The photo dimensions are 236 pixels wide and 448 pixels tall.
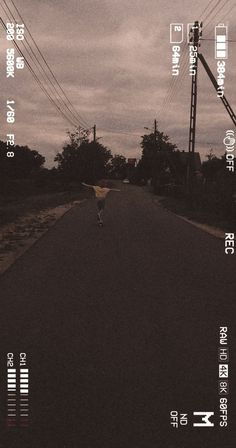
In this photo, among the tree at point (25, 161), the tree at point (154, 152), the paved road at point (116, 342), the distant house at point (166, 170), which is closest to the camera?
the paved road at point (116, 342)

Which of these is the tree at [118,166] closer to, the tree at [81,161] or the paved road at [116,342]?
the tree at [81,161]

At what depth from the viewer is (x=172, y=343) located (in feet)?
17.4

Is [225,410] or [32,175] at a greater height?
[32,175]

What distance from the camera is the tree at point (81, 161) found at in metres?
72.7

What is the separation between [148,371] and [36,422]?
1265 mm

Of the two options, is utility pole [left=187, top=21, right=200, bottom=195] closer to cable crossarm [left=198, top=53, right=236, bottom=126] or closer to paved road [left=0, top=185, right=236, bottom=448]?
cable crossarm [left=198, top=53, right=236, bottom=126]

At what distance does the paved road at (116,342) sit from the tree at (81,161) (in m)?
62.2

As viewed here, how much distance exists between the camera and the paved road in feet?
11.4

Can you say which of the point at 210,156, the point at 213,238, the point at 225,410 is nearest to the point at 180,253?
the point at 213,238

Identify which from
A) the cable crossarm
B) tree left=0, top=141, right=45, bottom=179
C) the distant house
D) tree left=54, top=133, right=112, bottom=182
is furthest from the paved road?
tree left=0, top=141, right=45, bottom=179

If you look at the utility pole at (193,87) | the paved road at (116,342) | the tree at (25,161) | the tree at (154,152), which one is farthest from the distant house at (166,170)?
the paved road at (116,342)

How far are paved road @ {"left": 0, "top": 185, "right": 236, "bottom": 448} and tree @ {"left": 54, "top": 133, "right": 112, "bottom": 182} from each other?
204ft

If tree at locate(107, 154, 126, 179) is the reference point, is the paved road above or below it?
below

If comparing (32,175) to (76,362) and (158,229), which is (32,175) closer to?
(158,229)
